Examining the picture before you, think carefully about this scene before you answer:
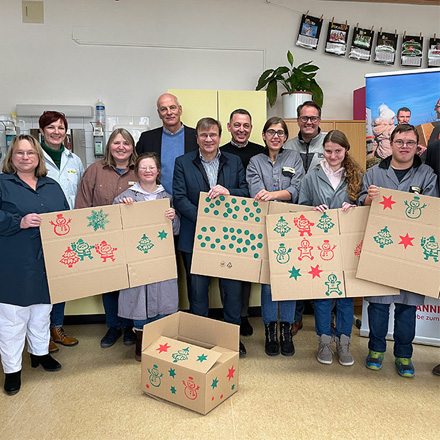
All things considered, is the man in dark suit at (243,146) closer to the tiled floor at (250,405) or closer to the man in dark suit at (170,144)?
the man in dark suit at (170,144)

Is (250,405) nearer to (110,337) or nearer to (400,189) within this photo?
(110,337)

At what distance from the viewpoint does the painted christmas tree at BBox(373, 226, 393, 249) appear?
2305mm

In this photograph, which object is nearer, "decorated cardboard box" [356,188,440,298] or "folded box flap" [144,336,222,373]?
"folded box flap" [144,336,222,373]

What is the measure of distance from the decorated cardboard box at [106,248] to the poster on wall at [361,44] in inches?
116

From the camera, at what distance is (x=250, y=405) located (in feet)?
6.98

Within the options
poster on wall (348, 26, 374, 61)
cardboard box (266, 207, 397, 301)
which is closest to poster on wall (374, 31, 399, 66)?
poster on wall (348, 26, 374, 61)

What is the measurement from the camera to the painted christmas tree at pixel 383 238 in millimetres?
2305

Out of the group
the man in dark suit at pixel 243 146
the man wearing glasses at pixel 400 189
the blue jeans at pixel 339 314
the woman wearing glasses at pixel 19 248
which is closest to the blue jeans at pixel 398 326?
the man wearing glasses at pixel 400 189

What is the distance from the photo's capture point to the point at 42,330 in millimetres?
2428

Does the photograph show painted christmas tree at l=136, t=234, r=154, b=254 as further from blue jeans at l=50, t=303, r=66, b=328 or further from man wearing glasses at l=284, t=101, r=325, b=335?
man wearing glasses at l=284, t=101, r=325, b=335

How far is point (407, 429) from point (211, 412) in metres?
0.89

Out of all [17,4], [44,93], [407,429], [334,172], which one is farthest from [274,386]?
[17,4]

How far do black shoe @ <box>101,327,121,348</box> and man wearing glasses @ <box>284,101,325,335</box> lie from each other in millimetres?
1248

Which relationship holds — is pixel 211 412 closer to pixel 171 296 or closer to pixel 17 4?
pixel 171 296
